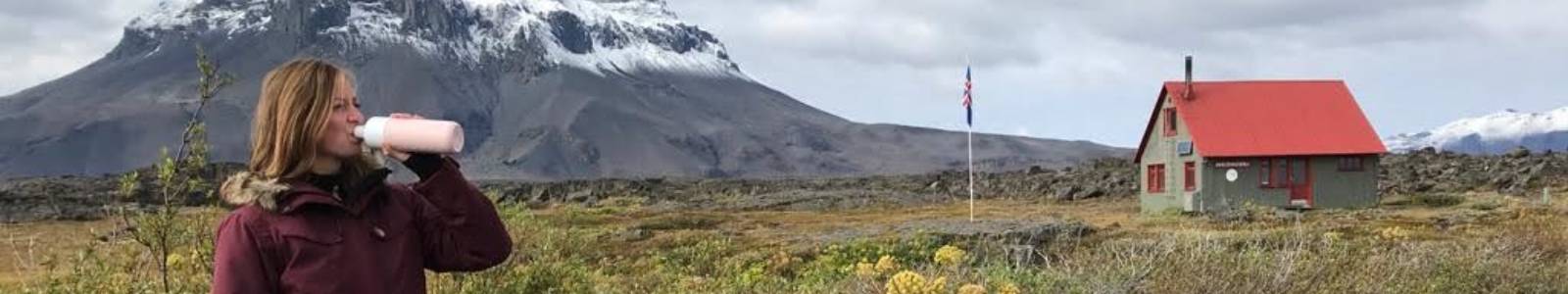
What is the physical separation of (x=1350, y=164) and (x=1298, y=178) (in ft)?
4.88

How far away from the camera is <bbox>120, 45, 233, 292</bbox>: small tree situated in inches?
219

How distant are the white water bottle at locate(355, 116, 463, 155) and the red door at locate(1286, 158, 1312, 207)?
100ft

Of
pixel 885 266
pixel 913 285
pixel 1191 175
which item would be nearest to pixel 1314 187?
pixel 1191 175

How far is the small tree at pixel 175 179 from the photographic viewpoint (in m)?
5.56

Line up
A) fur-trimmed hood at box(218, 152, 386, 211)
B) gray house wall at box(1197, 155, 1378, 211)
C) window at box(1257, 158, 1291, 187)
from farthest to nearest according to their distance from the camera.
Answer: window at box(1257, 158, 1291, 187), gray house wall at box(1197, 155, 1378, 211), fur-trimmed hood at box(218, 152, 386, 211)

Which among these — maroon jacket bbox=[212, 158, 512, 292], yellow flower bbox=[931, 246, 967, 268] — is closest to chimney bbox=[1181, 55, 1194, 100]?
yellow flower bbox=[931, 246, 967, 268]

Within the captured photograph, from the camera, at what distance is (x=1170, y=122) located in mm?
32812

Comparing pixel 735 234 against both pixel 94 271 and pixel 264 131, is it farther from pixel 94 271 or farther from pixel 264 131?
pixel 264 131

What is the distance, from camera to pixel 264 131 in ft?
11.4

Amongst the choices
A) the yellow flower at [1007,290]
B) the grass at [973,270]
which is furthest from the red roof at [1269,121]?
the yellow flower at [1007,290]

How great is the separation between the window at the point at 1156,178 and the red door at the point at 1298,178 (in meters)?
2.75

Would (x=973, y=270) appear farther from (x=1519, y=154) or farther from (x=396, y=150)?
(x=1519, y=154)

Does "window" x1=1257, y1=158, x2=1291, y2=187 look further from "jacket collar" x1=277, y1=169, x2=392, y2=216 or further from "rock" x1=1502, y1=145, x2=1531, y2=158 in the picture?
"jacket collar" x1=277, y1=169, x2=392, y2=216

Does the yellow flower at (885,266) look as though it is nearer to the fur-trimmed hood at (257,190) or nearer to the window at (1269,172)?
the fur-trimmed hood at (257,190)
